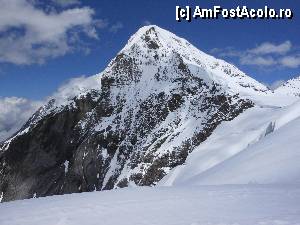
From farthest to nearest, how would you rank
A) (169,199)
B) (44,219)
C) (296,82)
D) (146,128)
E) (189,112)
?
(296,82), (146,128), (189,112), (169,199), (44,219)

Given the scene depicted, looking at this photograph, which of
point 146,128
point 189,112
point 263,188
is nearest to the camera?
point 263,188

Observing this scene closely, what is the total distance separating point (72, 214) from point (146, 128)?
86254mm

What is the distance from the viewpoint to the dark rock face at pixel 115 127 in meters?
84.1

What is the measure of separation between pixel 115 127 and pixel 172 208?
307 feet

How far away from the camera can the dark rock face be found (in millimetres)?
84056

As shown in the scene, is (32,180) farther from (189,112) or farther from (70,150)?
(189,112)

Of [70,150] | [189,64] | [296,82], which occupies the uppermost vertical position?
[296,82]

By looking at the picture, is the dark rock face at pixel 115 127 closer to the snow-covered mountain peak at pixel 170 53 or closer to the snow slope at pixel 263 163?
the snow-covered mountain peak at pixel 170 53

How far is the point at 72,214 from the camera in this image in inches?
426

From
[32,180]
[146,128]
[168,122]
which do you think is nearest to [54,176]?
[32,180]

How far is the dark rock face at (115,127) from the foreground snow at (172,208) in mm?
58918

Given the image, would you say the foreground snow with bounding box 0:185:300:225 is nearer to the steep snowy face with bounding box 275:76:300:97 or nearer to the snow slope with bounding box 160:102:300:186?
the snow slope with bounding box 160:102:300:186

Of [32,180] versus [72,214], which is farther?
[32,180]

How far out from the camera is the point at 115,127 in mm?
104375
